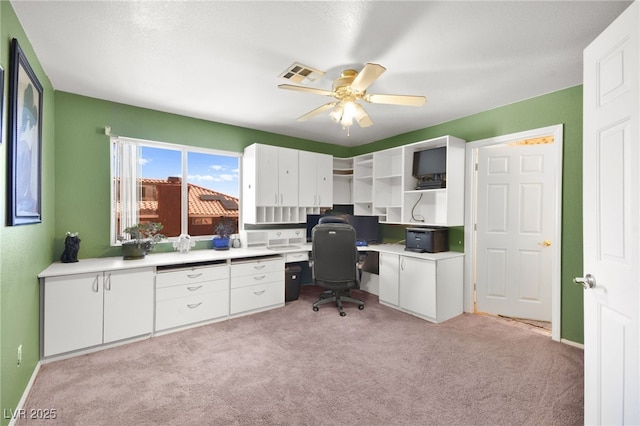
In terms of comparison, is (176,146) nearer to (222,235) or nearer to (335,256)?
(222,235)

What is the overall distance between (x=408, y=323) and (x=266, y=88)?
9.81ft

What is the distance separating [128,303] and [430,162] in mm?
3798

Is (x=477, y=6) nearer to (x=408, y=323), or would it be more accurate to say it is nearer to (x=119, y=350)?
(x=408, y=323)

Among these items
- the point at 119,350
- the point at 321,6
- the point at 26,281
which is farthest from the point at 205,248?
the point at 321,6

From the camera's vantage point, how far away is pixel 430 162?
3.77 metres

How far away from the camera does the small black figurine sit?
2.77 metres

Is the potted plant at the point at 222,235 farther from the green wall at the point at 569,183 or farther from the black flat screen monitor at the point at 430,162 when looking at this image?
the green wall at the point at 569,183

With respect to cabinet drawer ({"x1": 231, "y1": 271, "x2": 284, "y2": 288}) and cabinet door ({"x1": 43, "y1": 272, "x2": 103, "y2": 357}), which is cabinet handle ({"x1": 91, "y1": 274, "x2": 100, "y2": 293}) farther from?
cabinet drawer ({"x1": 231, "y1": 271, "x2": 284, "y2": 288})

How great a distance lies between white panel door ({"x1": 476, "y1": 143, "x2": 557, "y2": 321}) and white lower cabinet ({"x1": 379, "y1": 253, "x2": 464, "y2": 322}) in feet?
1.29

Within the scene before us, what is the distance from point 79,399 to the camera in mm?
1948

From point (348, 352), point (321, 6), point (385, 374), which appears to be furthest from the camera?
point (348, 352)

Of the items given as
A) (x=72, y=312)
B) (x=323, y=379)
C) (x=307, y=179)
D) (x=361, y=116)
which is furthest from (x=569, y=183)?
(x=72, y=312)

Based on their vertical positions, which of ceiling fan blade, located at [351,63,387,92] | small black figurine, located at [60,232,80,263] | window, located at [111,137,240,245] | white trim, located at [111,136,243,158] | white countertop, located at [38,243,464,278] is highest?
ceiling fan blade, located at [351,63,387,92]

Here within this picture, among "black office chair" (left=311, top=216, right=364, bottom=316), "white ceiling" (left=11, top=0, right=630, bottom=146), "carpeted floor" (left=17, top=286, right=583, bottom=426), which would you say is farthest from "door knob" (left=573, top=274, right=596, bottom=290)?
"black office chair" (left=311, top=216, right=364, bottom=316)
